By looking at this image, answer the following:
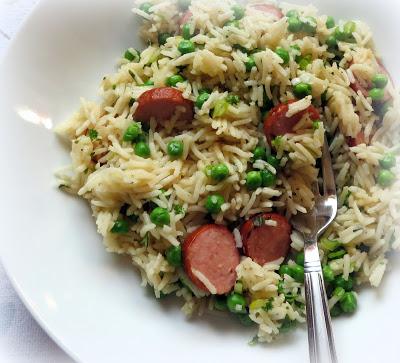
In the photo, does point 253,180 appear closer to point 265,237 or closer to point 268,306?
point 265,237

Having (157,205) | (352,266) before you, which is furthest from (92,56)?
(352,266)

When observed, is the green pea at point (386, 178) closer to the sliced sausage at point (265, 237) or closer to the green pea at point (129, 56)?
the sliced sausage at point (265, 237)

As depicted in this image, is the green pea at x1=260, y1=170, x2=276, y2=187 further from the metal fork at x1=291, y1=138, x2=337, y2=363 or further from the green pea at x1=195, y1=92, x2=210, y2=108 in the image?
the green pea at x1=195, y1=92, x2=210, y2=108

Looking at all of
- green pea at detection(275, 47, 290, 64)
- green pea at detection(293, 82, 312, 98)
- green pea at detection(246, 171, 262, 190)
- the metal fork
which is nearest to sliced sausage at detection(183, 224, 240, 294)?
green pea at detection(246, 171, 262, 190)

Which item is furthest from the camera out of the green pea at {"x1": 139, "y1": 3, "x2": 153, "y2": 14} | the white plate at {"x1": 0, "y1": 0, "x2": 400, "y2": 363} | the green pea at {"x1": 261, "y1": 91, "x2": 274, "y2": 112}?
the green pea at {"x1": 139, "y1": 3, "x2": 153, "y2": 14}

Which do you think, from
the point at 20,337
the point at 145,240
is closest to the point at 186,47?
the point at 145,240

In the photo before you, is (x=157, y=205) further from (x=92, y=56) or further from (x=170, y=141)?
(x=92, y=56)

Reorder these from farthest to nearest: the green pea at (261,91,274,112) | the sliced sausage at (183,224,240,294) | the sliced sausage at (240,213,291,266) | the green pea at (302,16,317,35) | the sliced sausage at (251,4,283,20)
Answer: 1. the sliced sausage at (251,4,283,20)
2. the green pea at (302,16,317,35)
3. the green pea at (261,91,274,112)
4. the sliced sausage at (240,213,291,266)
5. the sliced sausage at (183,224,240,294)
